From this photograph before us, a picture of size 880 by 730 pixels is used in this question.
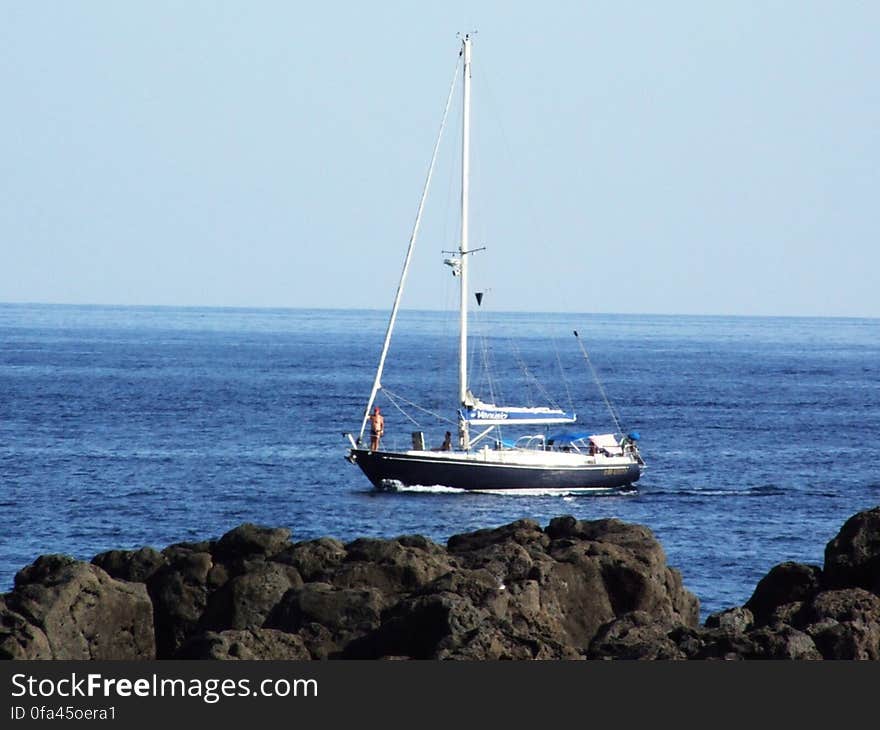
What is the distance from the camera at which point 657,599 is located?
85.0 feet

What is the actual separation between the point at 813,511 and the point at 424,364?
330ft

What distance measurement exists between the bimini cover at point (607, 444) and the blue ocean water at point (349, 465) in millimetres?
2000

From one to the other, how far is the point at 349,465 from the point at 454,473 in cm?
A: 973

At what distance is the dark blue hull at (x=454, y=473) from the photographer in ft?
178

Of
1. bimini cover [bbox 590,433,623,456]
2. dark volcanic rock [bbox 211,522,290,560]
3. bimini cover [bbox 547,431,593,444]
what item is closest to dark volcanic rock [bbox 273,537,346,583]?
dark volcanic rock [bbox 211,522,290,560]

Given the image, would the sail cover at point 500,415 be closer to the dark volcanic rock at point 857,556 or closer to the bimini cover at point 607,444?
the bimini cover at point 607,444

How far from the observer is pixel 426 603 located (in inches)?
845

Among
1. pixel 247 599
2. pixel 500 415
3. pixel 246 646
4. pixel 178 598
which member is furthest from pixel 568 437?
pixel 246 646

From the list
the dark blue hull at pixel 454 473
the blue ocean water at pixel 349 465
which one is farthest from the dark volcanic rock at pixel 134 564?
the dark blue hull at pixel 454 473

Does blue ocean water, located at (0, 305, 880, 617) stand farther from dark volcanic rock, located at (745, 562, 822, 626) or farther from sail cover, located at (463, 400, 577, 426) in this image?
dark volcanic rock, located at (745, 562, 822, 626)

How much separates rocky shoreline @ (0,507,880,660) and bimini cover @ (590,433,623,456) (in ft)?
94.5

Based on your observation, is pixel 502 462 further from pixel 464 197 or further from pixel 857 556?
pixel 857 556

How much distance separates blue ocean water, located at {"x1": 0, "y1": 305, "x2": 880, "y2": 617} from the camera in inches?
1833

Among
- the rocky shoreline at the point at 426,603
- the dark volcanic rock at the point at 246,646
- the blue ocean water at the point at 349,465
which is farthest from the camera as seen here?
the blue ocean water at the point at 349,465
